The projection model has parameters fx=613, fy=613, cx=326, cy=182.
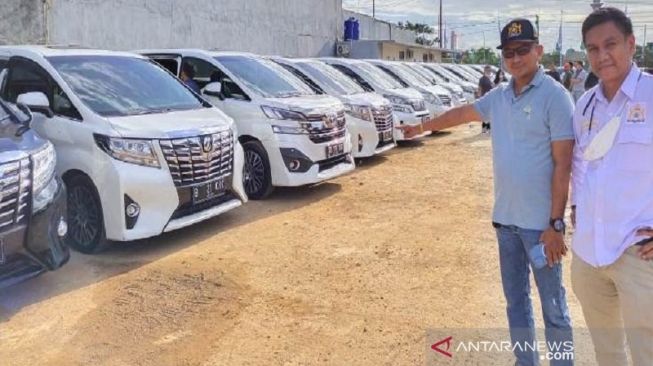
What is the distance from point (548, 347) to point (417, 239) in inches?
117

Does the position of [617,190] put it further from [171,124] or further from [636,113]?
[171,124]

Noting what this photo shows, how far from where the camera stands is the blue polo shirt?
9.12 feet

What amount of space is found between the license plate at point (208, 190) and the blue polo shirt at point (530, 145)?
341 centimetres

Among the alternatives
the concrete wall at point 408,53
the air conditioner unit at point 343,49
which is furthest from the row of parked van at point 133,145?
the concrete wall at point 408,53

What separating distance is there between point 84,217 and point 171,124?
44.9 inches

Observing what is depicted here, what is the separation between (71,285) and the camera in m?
4.78

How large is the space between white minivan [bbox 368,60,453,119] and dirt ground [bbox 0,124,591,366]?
8237mm

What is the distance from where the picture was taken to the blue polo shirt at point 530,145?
278cm

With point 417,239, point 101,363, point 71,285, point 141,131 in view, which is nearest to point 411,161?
point 417,239

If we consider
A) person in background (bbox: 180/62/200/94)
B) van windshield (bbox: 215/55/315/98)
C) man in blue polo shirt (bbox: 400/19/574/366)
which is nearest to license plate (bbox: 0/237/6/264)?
man in blue polo shirt (bbox: 400/19/574/366)

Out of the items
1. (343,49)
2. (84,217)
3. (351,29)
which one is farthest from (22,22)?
(351,29)

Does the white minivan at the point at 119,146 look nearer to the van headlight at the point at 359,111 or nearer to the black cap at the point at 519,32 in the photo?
the black cap at the point at 519,32

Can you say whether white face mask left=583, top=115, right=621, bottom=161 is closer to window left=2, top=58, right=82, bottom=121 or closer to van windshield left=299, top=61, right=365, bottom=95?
window left=2, top=58, right=82, bottom=121

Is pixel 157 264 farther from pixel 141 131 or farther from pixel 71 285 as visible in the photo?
pixel 141 131
